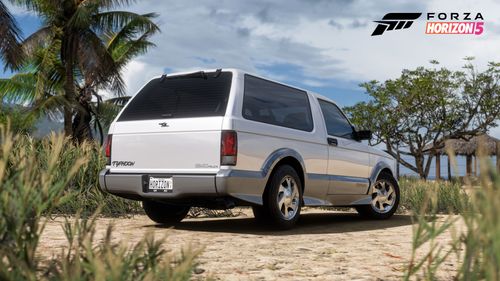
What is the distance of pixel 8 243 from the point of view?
6.73 feet

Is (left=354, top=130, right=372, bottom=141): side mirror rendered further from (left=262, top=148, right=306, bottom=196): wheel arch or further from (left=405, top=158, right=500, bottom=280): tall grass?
(left=405, top=158, right=500, bottom=280): tall grass

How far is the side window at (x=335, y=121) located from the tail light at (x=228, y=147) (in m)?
2.36

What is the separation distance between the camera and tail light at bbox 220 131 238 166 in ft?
20.0

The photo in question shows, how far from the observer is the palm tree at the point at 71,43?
1049 inches

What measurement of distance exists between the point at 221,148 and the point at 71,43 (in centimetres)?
2356

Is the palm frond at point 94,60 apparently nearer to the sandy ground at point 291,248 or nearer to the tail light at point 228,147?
the sandy ground at point 291,248

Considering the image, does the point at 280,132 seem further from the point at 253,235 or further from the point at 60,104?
the point at 60,104

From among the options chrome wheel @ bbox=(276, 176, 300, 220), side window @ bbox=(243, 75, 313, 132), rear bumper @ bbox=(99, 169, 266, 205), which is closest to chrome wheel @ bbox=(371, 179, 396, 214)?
side window @ bbox=(243, 75, 313, 132)

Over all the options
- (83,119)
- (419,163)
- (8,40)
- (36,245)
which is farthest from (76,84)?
(36,245)

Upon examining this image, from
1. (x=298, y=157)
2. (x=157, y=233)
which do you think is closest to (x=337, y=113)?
(x=298, y=157)

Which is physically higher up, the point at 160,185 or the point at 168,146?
the point at 168,146

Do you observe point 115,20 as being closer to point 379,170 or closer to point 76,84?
point 76,84

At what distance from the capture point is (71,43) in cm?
2761

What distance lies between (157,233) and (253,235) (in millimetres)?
1082
